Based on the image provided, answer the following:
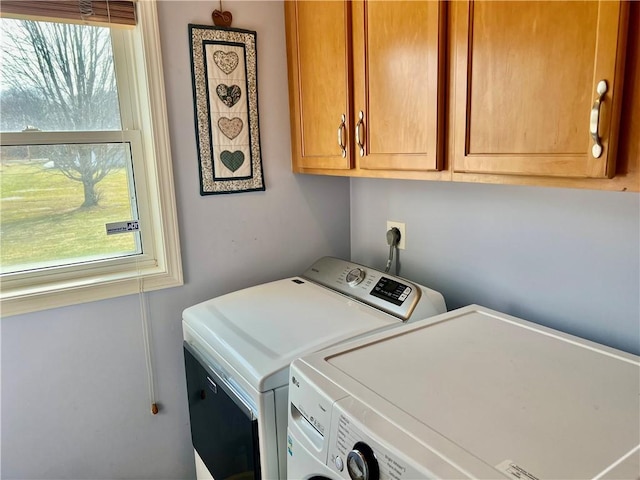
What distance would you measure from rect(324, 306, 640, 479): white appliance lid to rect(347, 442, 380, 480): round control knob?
0.08m

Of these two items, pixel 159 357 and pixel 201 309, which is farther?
pixel 159 357

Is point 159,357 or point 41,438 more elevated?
point 159,357

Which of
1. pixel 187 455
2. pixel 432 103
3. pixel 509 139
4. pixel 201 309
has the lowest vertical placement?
pixel 187 455

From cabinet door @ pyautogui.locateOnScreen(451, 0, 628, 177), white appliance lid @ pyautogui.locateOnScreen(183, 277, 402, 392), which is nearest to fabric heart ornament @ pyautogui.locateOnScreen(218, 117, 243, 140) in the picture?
white appliance lid @ pyautogui.locateOnScreen(183, 277, 402, 392)

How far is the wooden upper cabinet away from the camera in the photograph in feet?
3.90

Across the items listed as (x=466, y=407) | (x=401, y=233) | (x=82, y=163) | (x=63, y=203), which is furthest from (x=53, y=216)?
(x=466, y=407)

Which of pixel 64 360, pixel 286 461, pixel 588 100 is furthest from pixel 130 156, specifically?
pixel 588 100

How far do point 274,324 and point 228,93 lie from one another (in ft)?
2.90

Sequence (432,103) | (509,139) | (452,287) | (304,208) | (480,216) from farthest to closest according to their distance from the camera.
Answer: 1. (304,208)
2. (452,287)
3. (480,216)
4. (432,103)
5. (509,139)

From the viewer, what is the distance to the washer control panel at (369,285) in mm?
1415

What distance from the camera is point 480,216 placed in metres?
1.49

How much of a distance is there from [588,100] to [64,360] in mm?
1688

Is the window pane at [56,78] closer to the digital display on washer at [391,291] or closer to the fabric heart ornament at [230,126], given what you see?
the fabric heart ornament at [230,126]

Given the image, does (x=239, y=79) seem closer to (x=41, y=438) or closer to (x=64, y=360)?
(x=64, y=360)
